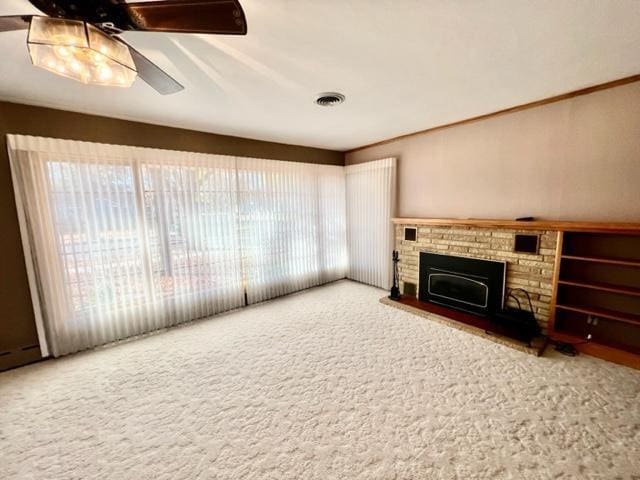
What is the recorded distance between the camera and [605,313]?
2.31 metres

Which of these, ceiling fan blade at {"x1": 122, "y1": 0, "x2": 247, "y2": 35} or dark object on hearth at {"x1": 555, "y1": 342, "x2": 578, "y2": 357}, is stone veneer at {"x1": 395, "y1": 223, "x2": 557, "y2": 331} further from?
ceiling fan blade at {"x1": 122, "y1": 0, "x2": 247, "y2": 35}

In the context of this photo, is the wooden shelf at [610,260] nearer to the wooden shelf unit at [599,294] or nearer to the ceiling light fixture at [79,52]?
the wooden shelf unit at [599,294]

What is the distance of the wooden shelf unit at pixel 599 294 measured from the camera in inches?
89.1

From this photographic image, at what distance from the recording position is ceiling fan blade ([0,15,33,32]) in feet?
3.43

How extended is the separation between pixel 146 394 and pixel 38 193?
212cm

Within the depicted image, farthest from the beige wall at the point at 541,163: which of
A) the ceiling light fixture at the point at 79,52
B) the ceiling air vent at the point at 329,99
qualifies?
the ceiling light fixture at the point at 79,52

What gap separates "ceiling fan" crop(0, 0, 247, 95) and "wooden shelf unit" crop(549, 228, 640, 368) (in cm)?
318

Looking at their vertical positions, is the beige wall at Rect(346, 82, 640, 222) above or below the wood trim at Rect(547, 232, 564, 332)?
above

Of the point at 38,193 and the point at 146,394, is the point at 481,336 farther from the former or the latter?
the point at 38,193

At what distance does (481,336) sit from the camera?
277 centimetres

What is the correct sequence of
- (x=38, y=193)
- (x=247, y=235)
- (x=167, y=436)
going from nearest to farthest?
(x=167, y=436), (x=38, y=193), (x=247, y=235)

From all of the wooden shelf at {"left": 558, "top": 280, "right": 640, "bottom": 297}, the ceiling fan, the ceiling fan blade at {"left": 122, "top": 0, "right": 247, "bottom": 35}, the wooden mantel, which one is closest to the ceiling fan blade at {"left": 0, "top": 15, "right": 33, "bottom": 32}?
the ceiling fan

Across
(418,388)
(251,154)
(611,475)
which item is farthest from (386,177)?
(611,475)

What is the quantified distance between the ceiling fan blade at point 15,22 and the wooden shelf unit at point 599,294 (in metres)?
3.89
